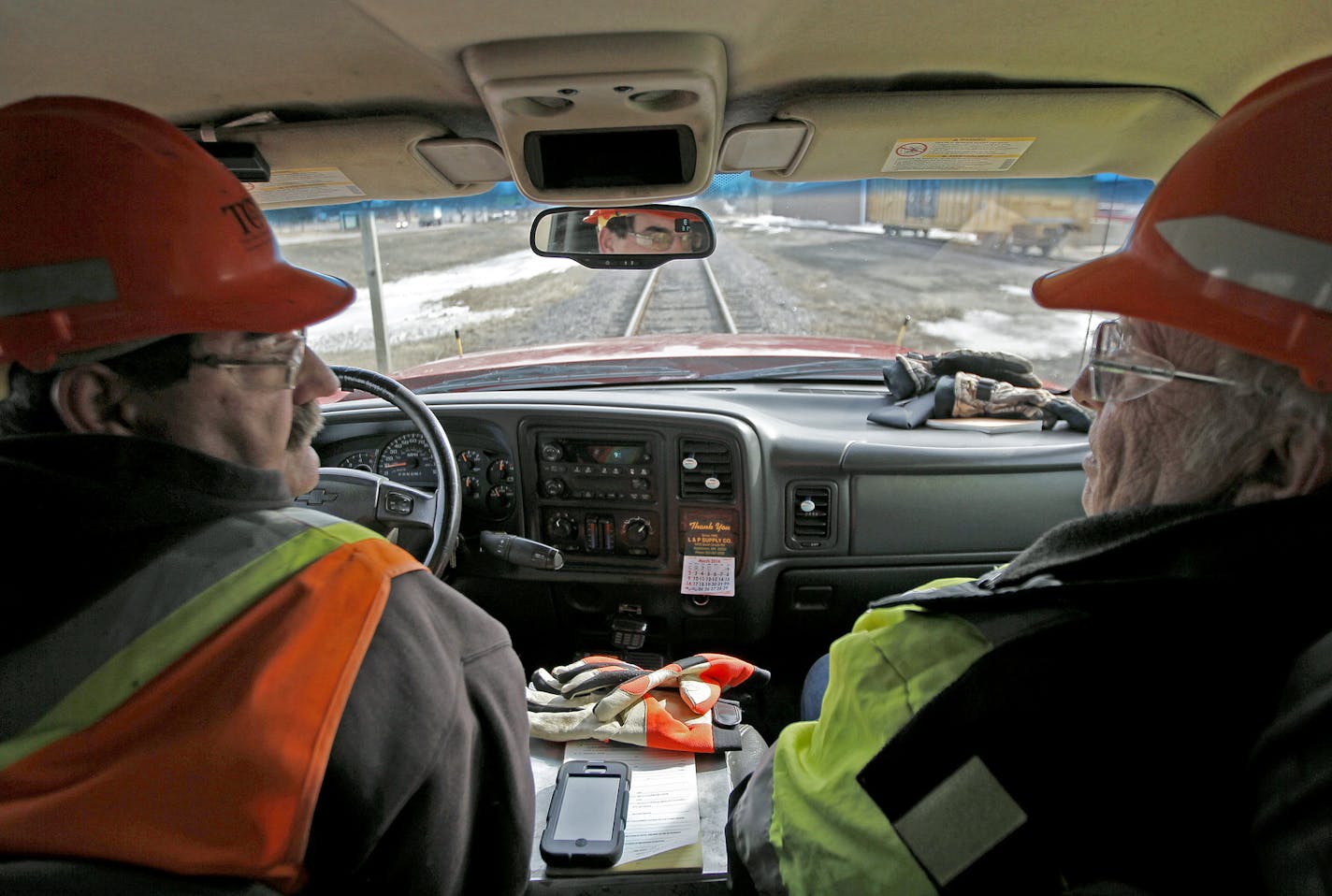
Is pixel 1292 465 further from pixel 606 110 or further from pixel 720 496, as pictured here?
pixel 720 496

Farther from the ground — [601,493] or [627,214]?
[627,214]

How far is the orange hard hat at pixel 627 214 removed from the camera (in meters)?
2.81

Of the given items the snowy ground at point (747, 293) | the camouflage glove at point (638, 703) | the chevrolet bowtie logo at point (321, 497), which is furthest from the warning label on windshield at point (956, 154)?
the snowy ground at point (747, 293)

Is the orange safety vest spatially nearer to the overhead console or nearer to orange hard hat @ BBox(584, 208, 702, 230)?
the overhead console

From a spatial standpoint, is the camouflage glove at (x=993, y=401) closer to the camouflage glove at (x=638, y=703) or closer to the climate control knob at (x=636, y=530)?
the climate control knob at (x=636, y=530)

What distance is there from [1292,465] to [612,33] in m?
1.39

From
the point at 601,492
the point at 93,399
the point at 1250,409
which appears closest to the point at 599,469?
the point at 601,492

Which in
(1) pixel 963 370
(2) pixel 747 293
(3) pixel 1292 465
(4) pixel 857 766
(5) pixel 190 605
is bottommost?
(2) pixel 747 293

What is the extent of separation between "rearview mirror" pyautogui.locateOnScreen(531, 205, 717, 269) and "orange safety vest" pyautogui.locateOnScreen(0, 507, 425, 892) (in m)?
2.00

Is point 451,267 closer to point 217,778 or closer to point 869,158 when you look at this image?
point 869,158

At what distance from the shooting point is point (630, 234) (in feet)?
9.42

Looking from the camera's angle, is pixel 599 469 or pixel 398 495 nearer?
pixel 398 495

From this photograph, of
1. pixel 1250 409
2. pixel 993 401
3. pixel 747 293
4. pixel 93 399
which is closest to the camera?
pixel 1250 409

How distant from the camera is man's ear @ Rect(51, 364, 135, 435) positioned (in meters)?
1.29
